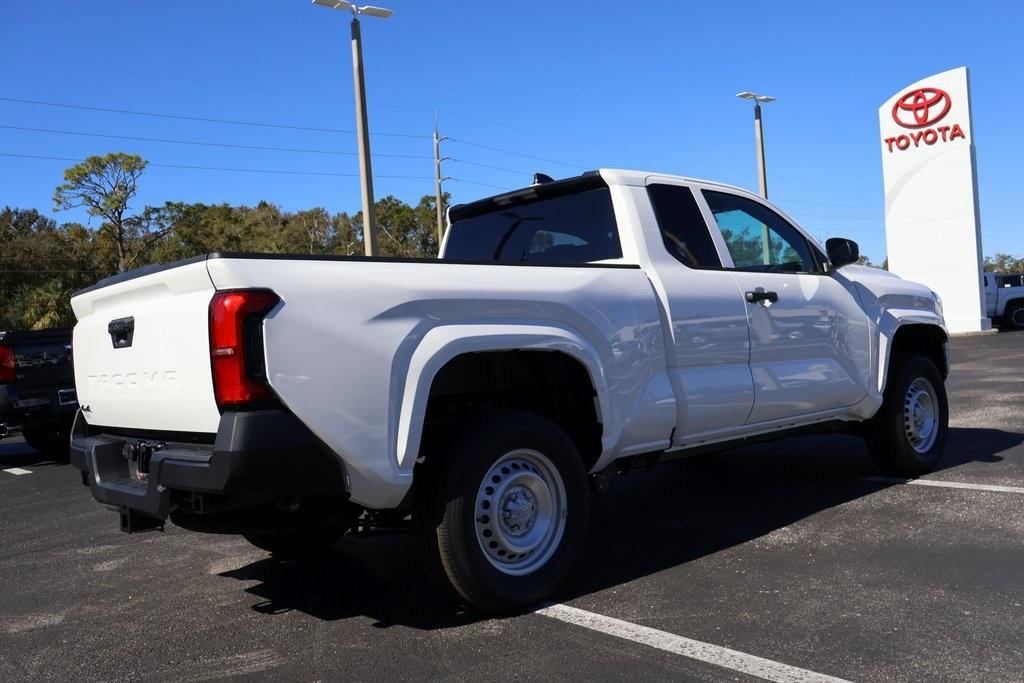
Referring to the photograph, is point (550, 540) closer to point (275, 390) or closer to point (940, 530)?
point (275, 390)

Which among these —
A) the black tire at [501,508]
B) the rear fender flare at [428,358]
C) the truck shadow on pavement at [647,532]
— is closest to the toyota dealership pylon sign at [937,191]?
the truck shadow on pavement at [647,532]

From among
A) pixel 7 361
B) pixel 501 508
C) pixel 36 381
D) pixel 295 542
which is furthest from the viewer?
pixel 36 381

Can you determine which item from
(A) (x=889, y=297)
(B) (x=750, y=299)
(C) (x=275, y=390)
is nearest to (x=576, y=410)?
(B) (x=750, y=299)

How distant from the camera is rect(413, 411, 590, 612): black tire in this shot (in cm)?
357

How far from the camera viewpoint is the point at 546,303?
3934 mm

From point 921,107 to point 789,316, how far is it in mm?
24259

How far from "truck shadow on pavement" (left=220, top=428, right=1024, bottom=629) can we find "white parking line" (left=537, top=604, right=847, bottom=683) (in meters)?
0.29

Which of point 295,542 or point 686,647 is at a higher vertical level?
point 295,542

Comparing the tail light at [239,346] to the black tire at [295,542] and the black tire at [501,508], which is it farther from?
the black tire at [295,542]

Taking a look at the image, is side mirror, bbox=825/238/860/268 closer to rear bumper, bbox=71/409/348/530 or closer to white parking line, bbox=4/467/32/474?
rear bumper, bbox=71/409/348/530

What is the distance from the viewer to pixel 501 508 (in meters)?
3.81

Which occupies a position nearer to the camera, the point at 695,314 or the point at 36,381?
the point at 695,314

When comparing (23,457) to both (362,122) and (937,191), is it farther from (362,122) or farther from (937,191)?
(937,191)

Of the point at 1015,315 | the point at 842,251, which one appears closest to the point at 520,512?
the point at 842,251
